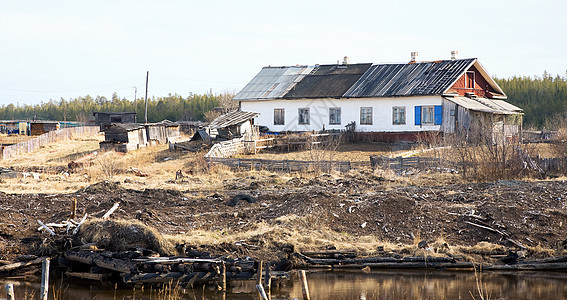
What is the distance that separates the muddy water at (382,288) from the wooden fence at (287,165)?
37.9ft

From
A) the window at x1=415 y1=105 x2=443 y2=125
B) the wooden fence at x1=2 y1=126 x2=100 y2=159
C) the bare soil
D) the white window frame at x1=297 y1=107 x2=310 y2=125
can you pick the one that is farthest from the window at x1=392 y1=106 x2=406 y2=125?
the wooden fence at x1=2 y1=126 x2=100 y2=159

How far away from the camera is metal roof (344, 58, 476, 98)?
119ft

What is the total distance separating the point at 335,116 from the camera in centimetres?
3975

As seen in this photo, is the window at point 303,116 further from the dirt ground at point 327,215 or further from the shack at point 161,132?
the dirt ground at point 327,215

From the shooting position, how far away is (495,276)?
1319cm

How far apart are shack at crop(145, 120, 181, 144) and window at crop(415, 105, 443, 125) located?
16.5 m

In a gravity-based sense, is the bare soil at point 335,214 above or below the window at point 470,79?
below

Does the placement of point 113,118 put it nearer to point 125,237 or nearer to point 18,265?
point 18,265

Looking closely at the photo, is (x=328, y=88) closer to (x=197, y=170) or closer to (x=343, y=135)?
(x=343, y=135)

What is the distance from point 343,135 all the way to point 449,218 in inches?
861

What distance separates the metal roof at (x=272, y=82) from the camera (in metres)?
42.3

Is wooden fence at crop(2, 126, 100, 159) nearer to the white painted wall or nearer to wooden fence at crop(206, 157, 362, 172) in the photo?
the white painted wall

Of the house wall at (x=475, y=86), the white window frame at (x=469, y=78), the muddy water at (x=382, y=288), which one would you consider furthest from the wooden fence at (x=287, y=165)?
the white window frame at (x=469, y=78)

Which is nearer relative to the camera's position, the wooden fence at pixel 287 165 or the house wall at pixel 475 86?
the wooden fence at pixel 287 165
